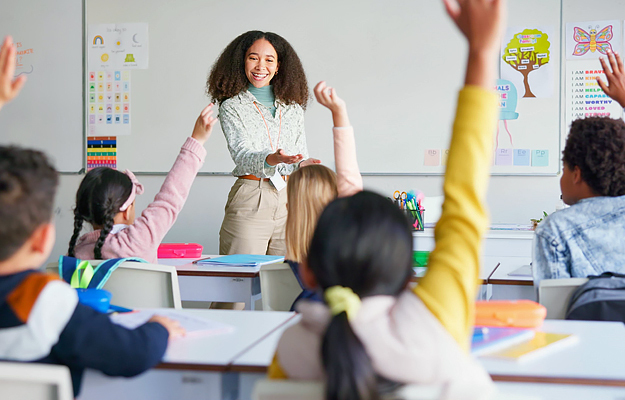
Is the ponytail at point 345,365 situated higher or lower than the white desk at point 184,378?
higher

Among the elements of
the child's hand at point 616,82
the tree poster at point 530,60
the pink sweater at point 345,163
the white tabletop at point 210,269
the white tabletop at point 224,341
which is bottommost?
the white tabletop at point 210,269

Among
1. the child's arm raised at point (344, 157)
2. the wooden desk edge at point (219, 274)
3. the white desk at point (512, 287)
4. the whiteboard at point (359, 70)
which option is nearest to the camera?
the child's arm raised at point (344, 157)

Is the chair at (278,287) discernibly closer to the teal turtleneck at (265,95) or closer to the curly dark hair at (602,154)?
the curly dark hair at (602,154)

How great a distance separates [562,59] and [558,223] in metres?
2.70

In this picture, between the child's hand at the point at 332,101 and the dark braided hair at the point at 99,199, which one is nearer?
the child's hand at the point at 332,101

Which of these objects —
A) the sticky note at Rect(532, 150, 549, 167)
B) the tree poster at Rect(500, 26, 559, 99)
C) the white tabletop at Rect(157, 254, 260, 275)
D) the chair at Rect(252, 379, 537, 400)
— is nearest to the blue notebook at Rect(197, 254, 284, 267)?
the white tabletop at Rect(157, 254, 260, 275)

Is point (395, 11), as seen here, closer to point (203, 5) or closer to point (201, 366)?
point (203, 5)

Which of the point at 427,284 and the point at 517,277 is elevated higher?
the point at 427,284

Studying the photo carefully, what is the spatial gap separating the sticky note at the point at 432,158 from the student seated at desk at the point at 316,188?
8.39ft

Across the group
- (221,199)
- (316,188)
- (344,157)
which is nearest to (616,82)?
(344,157)

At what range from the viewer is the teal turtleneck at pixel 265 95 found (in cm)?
325

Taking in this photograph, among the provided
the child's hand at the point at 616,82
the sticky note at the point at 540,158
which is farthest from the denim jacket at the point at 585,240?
the sticky note at the point at 540,158

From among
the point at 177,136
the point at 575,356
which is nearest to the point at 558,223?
the point at 575,356

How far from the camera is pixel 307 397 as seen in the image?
2.50ft
